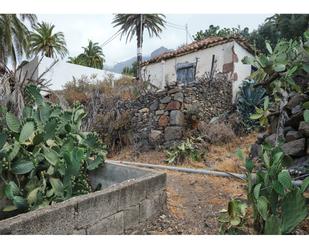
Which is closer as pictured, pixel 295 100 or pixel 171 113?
pixel 295 100

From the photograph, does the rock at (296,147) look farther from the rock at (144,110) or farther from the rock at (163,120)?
the rock at (144,110)

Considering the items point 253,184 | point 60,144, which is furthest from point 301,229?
point 60,144

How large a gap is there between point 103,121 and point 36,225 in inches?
209

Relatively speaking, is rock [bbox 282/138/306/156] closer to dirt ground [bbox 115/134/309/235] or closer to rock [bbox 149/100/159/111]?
dirt ground [bbox 115/134/309/235]

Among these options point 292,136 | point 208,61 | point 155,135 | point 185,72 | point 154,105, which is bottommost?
point 155,135

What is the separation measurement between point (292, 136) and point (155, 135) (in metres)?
3.17

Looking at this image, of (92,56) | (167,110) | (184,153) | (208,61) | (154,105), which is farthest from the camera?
(92,56)

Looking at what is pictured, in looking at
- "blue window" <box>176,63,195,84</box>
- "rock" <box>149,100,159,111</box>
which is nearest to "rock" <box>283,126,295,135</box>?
"rock" <box>149,100,159,111</box>

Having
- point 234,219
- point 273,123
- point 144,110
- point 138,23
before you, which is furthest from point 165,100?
point 138,23

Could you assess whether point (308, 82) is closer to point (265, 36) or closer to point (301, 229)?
point (301, 229)

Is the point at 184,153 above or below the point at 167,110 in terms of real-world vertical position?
below

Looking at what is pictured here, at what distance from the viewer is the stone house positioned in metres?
8.70

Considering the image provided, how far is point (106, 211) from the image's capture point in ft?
8.04

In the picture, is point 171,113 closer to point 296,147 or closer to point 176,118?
point 176,118
